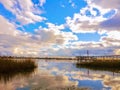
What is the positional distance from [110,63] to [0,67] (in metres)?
25.0

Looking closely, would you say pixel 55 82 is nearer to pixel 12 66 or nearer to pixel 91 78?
pixel 91 78

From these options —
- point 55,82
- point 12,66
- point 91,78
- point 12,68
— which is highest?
point 12,66

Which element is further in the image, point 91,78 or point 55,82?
point 91,78

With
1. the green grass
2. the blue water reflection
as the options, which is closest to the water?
the blue water reflection

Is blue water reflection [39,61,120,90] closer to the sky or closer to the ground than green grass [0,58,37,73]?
closer to the ground

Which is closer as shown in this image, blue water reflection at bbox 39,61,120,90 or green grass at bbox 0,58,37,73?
blue water reflection at bbox 39,61,120,90

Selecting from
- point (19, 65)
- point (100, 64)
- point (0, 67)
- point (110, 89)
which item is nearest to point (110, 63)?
point (100, 64)

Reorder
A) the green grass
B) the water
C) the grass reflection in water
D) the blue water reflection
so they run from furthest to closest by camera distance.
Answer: the green grass < the grass reflection in water < the blue water reflection < the water

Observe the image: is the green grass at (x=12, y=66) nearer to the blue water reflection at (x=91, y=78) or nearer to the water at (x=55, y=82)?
the water at (x=55, y=82)

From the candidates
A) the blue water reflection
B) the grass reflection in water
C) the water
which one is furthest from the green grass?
the blue water reflection

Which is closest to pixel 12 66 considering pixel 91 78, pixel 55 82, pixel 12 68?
pixel 12 68

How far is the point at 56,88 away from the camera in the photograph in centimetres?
2138

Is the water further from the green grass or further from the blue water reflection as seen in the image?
the green grass

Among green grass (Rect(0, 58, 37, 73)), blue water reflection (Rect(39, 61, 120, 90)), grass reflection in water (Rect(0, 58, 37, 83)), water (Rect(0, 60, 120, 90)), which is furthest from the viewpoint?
green grass (Rect(0, 58, 37, 73))
